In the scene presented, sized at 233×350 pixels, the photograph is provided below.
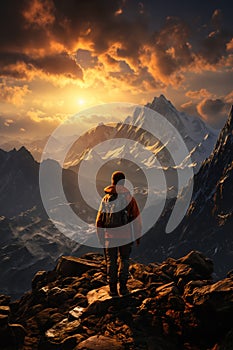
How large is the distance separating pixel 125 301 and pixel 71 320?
2304 millimetres

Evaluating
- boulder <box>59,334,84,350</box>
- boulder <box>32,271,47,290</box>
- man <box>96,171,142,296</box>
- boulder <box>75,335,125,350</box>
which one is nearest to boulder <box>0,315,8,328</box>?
boulder <box>59,334,84,350</box>

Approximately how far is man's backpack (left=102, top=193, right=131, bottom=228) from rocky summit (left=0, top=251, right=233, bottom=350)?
311cm

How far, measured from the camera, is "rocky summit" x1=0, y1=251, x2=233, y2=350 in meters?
10.0

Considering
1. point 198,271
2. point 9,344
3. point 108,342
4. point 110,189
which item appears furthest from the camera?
point 198,271

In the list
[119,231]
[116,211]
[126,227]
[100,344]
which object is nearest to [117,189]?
[116,211]

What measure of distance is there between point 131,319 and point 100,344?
212 cm

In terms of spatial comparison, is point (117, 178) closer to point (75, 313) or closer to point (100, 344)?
point (75, 313)

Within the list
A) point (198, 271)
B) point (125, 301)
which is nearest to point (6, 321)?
point (125, 301)

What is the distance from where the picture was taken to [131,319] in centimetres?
1159

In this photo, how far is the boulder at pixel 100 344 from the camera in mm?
9617

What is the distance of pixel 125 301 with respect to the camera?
41.8 feet

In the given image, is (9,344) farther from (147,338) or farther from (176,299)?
(176,299)

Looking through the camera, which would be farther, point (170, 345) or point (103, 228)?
point (103, 228)

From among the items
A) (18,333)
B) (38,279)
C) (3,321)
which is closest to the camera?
(3,321)
